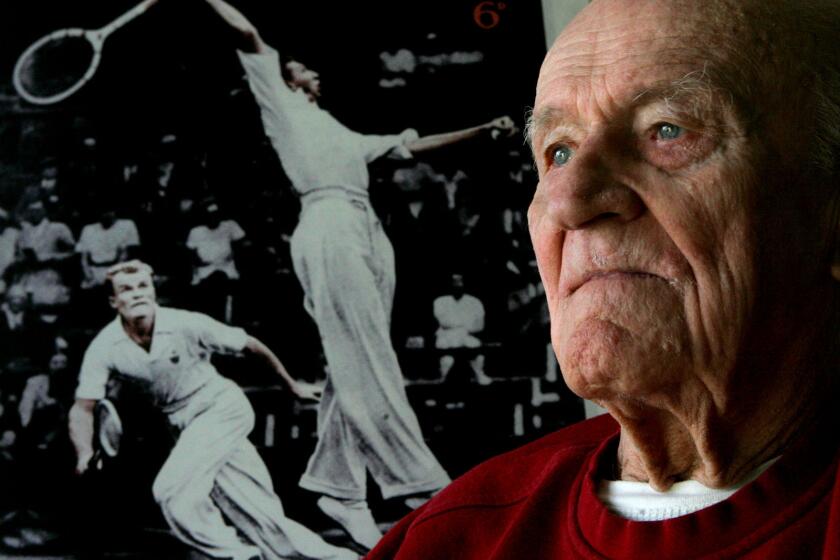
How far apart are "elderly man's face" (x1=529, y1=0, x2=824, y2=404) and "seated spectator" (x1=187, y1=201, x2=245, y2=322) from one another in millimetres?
1086

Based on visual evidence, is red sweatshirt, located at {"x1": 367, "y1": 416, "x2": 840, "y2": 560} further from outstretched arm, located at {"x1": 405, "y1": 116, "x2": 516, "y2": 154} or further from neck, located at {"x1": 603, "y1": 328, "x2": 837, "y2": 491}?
→ outstretched arm, located at {"x1": 405, "y1": 116, "x2": 516, "y2": 154}

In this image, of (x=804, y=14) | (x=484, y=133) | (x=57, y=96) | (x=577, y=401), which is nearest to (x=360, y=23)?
(x=484, y=133)

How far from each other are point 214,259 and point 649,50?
47.0 inches

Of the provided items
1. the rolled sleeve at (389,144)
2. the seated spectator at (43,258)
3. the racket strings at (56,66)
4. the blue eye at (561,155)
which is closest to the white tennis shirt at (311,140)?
the rolled sleeve at (389,144)

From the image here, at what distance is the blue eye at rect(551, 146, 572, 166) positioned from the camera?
2.86ft

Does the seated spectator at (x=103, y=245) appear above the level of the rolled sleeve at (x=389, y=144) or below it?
below

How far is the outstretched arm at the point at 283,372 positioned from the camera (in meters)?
1.64

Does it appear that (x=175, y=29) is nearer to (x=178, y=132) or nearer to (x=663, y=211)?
(x=178, y=132)

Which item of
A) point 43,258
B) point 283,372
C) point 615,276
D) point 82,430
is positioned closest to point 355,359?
point 283,372

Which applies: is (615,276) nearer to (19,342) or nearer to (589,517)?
(589,517)

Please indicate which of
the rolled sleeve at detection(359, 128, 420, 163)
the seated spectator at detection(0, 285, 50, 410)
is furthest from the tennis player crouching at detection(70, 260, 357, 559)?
the rolled sleeve at detection(359, 128, 420, 163)

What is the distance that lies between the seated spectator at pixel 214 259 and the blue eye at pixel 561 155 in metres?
0.98

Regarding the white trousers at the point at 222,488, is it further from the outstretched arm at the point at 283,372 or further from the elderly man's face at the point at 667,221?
the elderly man's face at the point at 667,221

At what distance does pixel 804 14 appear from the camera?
0.74m
